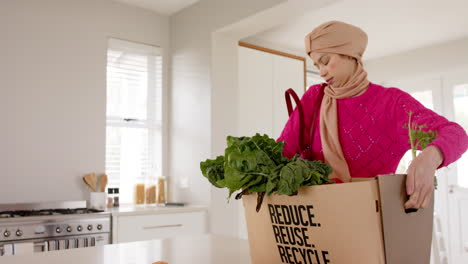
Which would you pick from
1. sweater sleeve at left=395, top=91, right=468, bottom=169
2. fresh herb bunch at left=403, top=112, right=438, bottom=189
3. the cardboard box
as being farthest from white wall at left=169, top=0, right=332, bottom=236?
the cardboard box

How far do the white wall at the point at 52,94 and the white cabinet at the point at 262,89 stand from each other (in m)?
1.21

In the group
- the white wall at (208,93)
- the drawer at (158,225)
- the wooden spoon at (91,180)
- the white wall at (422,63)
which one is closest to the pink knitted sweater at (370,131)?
the white wall at (208,93)

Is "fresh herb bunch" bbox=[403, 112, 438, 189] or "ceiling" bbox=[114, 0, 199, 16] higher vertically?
"ceiling" bbox=[114, 0, 199, 16]

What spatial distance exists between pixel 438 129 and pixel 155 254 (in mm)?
802

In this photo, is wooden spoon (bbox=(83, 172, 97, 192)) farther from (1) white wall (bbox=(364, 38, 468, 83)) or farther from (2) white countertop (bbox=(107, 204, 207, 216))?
(1) white wall (bbox=(364, 38, 468, 83))

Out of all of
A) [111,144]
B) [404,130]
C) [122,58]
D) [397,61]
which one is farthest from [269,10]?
[397,61]

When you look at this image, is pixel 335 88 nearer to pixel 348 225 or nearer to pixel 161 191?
pixel 348 225

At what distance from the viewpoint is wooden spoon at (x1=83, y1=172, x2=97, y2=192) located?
3.29 metres

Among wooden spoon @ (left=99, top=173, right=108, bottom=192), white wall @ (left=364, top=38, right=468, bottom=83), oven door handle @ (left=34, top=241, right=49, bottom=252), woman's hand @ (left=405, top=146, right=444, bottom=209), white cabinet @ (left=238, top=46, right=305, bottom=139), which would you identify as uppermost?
white wall @ (left=364, top=38, right=468, bottom=83)

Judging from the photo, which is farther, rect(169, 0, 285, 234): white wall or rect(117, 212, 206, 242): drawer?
rect(169, 0, 285, 234): white wall

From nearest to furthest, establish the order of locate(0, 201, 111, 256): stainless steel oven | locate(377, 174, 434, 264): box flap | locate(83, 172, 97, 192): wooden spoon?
locate(377, 174, 434, 264): box flap → locate(0, 201, 111, 256): stainless steel oven → locate(83, 172, 97, 192): wooden spoon

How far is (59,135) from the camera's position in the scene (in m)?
3.25

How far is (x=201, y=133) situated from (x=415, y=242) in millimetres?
2796

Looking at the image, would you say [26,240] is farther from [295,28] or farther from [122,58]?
[295,28]
